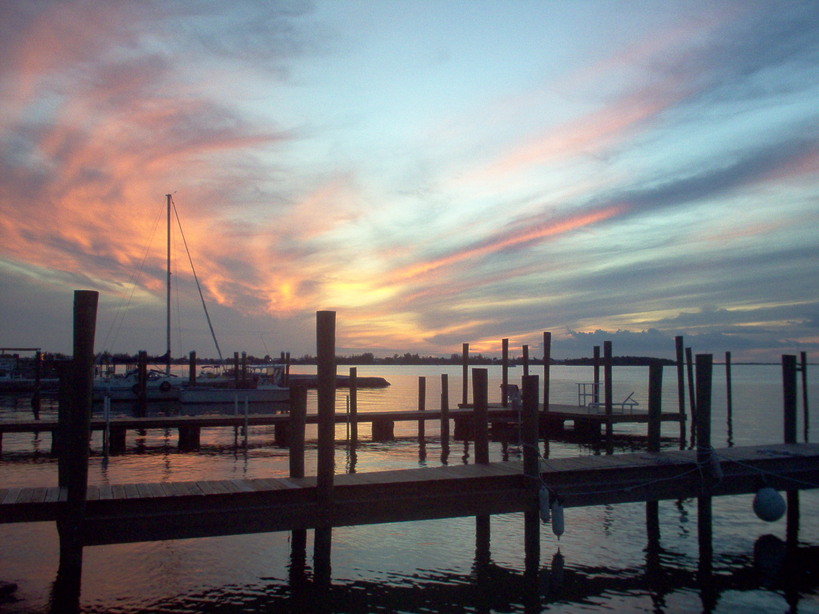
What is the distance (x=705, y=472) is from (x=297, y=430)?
23.6 ft

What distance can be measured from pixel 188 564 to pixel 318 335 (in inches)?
188

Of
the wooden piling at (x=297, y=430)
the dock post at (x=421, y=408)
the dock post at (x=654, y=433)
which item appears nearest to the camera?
the wooden piling at (x=297, y=430)

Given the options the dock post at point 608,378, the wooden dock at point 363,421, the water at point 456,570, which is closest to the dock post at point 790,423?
the water at point 456,570

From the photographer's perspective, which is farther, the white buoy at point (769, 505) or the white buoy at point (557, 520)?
the white buoy at point (769, 505)

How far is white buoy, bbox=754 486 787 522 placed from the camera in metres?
11.7

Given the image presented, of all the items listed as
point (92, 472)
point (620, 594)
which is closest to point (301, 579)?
point (620, 594)

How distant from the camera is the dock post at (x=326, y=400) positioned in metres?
9.84

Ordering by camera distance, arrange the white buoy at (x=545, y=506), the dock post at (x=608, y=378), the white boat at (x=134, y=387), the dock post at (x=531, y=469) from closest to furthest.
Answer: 1. the white buoy at (x=545, y=506)
2. the dock post at (x=531, y=469)
3. the dock post at (x=608, y=378)
4. the white boat at (x=134, y=387)

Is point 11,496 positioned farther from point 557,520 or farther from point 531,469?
point 557,520

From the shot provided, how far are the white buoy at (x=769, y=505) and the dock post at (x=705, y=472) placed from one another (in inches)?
31.3

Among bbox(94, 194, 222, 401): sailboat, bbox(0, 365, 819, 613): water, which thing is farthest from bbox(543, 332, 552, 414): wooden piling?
bbox(94, 194, 222, 401): sailboat

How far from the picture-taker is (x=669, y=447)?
1120 inches

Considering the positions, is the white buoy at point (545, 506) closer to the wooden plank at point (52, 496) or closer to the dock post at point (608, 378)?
the wooden plank at point (52, 496)

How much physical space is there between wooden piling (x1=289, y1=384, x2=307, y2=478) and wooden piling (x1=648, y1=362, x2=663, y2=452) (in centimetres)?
662
